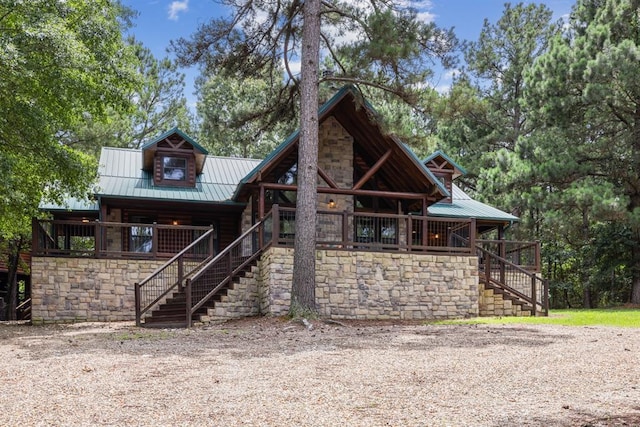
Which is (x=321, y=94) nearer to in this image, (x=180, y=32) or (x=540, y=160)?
(x=180, y=32)

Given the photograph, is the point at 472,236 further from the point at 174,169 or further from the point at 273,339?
the point at 174,169

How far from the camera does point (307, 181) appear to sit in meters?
14.3

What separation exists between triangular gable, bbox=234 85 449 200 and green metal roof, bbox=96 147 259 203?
189 centimetres

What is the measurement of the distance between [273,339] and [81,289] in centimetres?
867

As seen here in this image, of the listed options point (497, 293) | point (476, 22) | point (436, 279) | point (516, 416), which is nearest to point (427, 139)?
point (436, 279)

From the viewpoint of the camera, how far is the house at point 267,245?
615 inches

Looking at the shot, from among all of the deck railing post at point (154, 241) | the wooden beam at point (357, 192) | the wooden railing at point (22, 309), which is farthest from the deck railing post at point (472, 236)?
the wooden railing at point (22, 309)

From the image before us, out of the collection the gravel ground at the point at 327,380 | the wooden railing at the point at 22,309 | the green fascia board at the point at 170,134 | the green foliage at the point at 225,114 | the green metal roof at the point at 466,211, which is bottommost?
the wooden railing at the point at 22,309

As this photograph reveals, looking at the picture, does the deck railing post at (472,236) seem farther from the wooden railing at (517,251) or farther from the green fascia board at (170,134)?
the green fascia board at (170,134)

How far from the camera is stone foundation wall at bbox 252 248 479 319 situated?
49.7 feet

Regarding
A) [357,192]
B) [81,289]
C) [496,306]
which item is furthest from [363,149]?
[81,289]

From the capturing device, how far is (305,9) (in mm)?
14844

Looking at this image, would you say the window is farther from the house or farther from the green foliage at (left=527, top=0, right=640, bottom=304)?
the green foliage at (left=527, top=0, right=640, bottom=304)

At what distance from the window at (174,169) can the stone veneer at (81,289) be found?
4105 millimetres
